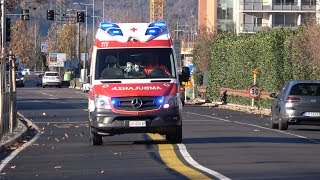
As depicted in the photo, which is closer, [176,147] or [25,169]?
[25,169]

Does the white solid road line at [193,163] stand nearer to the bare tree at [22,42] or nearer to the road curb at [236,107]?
the road curb at [236,107]

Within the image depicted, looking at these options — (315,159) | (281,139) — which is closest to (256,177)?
(315,159)

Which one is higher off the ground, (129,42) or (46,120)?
(129,42)

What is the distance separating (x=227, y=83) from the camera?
5891 centimetres

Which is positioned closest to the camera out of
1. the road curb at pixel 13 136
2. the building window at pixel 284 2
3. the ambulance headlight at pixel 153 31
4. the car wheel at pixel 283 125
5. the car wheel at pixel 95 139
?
the car wheel at pixel 95 139

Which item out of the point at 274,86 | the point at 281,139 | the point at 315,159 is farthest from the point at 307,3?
the point at 315,159

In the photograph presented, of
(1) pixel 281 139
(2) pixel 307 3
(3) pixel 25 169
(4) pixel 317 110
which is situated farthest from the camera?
(2) pixel 307 3

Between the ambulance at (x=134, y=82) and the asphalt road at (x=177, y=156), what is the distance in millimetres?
567

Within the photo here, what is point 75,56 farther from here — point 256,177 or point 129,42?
point 256,177

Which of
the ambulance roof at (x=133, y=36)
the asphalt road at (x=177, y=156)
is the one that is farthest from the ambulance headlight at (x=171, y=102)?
the ambulance roof at (x=133, y=36)

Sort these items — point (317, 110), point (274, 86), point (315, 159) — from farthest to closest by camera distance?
1. point (274, 86)
2. point (317, 110)
3. point (315, 159)

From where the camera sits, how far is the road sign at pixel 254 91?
49.8 m

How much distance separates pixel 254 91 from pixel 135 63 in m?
26.3

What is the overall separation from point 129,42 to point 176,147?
2.94 meters
